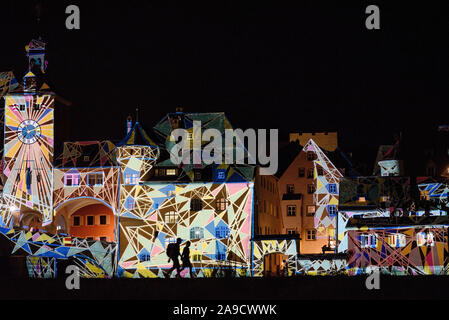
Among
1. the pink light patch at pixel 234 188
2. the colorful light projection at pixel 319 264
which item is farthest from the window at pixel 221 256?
the colorful light projection at pixel 319 264

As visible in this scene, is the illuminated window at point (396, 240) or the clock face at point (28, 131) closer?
the illuminated window at point (396, 240)

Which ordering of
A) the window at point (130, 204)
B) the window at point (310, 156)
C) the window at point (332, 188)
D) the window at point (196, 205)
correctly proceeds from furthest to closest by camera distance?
the window at point (310, 156) → the window at point (332, 188) → the window at point (130, 204) → the window at point (196, 205)

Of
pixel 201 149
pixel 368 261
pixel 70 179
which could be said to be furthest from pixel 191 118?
pixel 368 261

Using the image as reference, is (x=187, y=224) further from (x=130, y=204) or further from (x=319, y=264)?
(x=319, y=264)

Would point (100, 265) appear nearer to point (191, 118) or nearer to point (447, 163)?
point (191, 118)

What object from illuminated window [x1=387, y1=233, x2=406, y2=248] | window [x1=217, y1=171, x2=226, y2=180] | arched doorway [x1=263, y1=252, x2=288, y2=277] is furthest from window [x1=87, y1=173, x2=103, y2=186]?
illuminated window [x1=387, y1=233, x2=406, y2=248]

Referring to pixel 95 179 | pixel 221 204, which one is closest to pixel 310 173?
pixel 221 204

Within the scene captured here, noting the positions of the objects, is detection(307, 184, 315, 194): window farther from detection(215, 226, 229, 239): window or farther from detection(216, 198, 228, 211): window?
detection(215, 226, 229, 239): window

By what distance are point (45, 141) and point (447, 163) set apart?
3720 centimetres

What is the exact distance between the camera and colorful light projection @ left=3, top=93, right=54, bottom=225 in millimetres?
81438

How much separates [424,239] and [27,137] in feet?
123

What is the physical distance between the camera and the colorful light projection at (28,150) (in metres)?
81.4

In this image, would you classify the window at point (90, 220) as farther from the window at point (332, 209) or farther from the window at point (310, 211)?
the window at point (332, 209)

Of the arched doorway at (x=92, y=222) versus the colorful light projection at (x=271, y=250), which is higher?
the arched doorway at (x=92, y=222)
